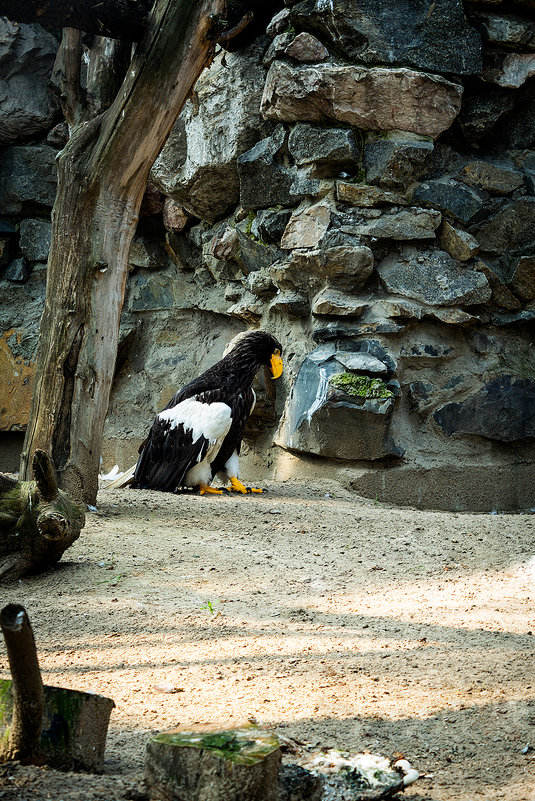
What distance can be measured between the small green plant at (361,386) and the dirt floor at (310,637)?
130cm

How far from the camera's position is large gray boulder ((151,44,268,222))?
6168 millimetres

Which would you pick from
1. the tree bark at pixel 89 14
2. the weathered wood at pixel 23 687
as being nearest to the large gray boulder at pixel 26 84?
the tree bark at pixel 89 14

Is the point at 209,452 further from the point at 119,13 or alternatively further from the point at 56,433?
the point at 119,13

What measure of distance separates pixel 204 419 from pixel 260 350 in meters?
0.71

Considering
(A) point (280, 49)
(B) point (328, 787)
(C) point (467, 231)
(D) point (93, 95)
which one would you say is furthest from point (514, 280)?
(B) point (328, 787)

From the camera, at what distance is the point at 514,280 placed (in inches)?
222

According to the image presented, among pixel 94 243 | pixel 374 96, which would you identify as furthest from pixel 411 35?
pixel 94 243

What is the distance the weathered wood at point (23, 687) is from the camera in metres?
1.20

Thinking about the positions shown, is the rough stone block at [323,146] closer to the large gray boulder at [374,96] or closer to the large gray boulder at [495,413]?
the large gray boulder at [374,96]

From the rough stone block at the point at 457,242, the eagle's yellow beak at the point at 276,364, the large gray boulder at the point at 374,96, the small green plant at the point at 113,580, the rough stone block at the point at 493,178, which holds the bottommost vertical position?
the small green plant at the point at 113,580

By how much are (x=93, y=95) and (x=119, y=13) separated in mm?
698

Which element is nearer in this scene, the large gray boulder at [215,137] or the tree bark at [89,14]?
the tree bark at [89,14]

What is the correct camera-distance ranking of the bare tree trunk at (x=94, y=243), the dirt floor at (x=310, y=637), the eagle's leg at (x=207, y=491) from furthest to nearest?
1. the eagle's leg at (x=207, y=491)
2. the bare tree trunk at (x=94, y=243)
3. the dirt floor at (x=310, y=637)

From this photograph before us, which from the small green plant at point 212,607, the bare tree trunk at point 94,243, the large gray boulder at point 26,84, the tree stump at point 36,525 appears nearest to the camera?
the small green plant at point 212,607
